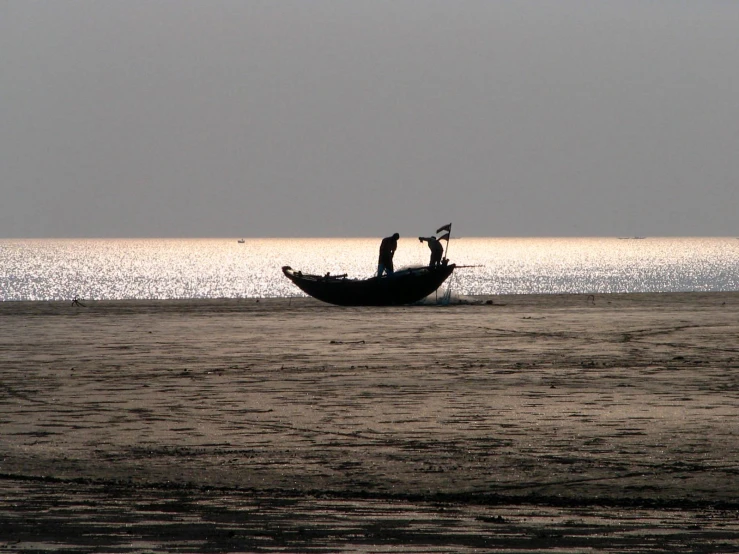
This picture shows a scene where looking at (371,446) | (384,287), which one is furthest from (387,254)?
(371,446)

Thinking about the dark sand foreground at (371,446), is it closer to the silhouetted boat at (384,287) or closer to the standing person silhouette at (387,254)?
the standing person silhouette at (387,254)

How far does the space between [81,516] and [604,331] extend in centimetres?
1883

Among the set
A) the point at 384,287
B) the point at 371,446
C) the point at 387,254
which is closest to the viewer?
the point at 371,446

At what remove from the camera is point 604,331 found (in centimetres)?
2541

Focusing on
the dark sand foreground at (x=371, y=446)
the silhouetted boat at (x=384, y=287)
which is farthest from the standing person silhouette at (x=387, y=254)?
the dark sand foreground at (x=371, y=446)

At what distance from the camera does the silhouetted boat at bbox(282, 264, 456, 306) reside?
3638cm

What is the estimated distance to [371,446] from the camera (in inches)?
424

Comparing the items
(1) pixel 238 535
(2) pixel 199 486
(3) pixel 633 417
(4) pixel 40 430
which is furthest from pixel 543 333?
(1) pixel 238 535

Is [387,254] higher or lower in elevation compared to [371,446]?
higher

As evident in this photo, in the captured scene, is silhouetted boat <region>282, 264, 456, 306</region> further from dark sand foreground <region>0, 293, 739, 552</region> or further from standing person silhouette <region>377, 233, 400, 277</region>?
dark sand foreground <region>0, 293, 739, 552</region>

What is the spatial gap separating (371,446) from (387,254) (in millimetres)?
25612

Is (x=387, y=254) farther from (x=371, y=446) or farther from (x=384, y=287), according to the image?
(x=371, y=446)

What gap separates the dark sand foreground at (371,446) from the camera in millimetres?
7559

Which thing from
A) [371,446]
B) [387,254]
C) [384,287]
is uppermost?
[387,254]
